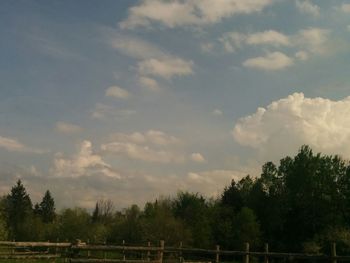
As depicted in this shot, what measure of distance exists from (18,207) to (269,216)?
185 feet

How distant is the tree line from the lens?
52.0 meters

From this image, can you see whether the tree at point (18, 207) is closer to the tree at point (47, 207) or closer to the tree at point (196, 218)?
the tree at point (47, 207)

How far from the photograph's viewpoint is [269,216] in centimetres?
5922

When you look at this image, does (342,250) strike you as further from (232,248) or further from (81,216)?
(81,216)

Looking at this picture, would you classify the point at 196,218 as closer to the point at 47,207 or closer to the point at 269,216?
the point at 269,216

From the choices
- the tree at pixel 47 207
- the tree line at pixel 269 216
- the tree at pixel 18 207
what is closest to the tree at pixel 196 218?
the tree line at pixel 269 216

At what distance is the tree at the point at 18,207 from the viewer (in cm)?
9175

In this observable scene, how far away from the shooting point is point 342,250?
46250 mm

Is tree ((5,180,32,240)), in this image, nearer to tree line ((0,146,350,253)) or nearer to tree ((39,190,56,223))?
tree ((39,190,56,223))

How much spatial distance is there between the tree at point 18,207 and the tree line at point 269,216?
2694 cm

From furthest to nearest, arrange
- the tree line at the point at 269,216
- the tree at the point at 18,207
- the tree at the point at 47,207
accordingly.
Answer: the tree at the point at 47,207 → the tree at the point at 18,207 → the tree line at the point at 269,216

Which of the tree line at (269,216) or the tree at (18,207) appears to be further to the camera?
the tree at (18,207)

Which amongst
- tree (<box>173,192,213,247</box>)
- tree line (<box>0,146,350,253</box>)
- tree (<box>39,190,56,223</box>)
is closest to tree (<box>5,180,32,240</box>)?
tree (<box>39,190,56,223</box>)

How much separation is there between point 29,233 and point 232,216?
3872cm
